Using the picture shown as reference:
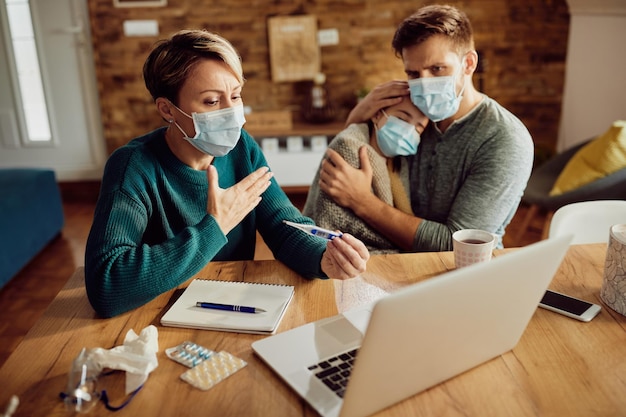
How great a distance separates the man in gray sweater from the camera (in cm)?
162

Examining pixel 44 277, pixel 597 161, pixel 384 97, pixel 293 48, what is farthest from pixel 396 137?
pixel 293 48

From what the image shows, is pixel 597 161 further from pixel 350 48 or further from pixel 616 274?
pixel 350 48

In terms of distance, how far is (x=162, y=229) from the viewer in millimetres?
1403

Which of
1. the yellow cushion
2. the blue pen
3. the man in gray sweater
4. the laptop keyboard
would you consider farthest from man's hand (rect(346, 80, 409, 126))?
the yellow cushion

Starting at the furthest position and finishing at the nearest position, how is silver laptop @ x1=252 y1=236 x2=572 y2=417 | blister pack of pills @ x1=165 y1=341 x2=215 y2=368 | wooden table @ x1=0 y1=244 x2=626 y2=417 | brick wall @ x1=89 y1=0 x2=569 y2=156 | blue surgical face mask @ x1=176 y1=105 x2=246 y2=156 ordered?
brick wall @ x1=89 y1=0 x2=569 y2=156 < blue surgical face mask @ x1=176 y1=105 x2=246 y2=156 < blister pack of pills @ x1=165 y1=341 x2=215 y2=368 < wooden table @ x1=0 y1=244 x2=626 y2=417 < silver laptop @ x1=252 y1=236 x2=572 y2=417

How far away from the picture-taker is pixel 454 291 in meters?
0.75

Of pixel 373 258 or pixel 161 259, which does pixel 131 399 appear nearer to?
pixel 161 259

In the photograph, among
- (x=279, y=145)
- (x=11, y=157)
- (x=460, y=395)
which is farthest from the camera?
(x=11, y=157)

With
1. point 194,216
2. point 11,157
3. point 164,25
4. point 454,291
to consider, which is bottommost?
point 11,157

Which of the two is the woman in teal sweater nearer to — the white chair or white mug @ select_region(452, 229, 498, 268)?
white mug @ select_region(452, 229, 498, 268)

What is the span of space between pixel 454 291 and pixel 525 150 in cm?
103

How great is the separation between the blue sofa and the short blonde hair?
1.91 metres

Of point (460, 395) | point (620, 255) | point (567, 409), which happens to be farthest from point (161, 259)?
point (620, 255)

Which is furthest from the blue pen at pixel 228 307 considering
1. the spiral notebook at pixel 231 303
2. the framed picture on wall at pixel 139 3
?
the framed picture on wall at pixel 139 3
